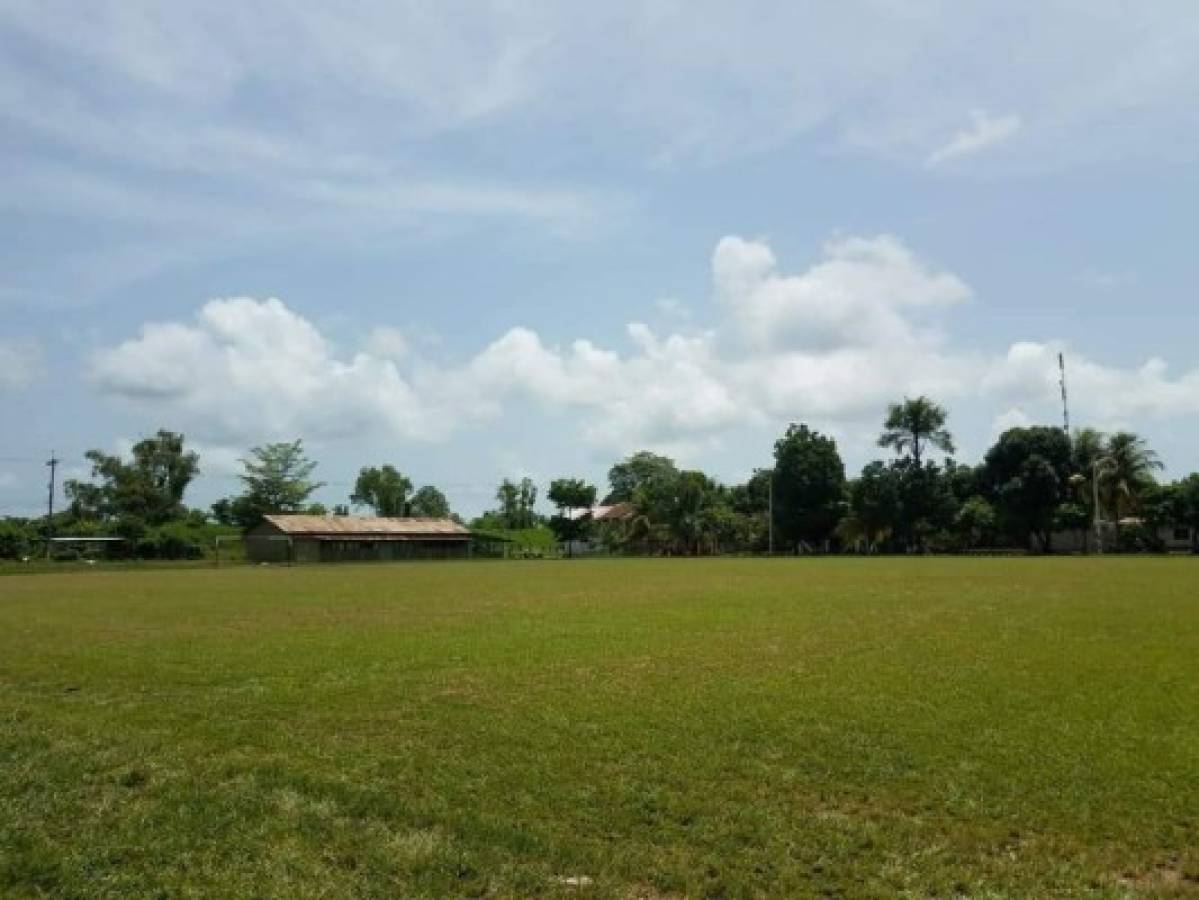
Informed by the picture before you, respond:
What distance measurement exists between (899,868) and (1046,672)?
8.03 meters

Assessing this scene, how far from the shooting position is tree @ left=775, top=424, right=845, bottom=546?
3605 inches

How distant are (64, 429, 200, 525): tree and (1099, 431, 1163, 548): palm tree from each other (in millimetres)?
87918

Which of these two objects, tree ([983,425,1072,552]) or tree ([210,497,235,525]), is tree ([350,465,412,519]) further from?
tree ([983,425,1072,552])

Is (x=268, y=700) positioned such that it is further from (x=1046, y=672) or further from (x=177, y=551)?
(x=177, y=551)

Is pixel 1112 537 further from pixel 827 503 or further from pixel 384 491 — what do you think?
pixel 384 491

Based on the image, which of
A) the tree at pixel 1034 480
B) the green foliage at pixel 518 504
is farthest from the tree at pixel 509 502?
the tree at pixel 1034 480

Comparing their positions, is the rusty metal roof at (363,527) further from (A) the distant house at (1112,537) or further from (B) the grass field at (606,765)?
(B) the grass field at (606,765)

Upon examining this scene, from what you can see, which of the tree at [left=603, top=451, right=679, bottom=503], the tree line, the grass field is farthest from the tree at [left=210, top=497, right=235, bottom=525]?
the grass field

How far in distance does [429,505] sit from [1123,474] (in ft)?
269

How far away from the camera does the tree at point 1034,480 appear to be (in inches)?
3226

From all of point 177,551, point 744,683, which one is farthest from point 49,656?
point 177,551

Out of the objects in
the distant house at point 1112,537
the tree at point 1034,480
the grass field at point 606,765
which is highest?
the tree at point 1034,480

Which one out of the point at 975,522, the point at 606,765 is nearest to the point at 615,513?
the point at 975,522

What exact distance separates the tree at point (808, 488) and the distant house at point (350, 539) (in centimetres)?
3140
